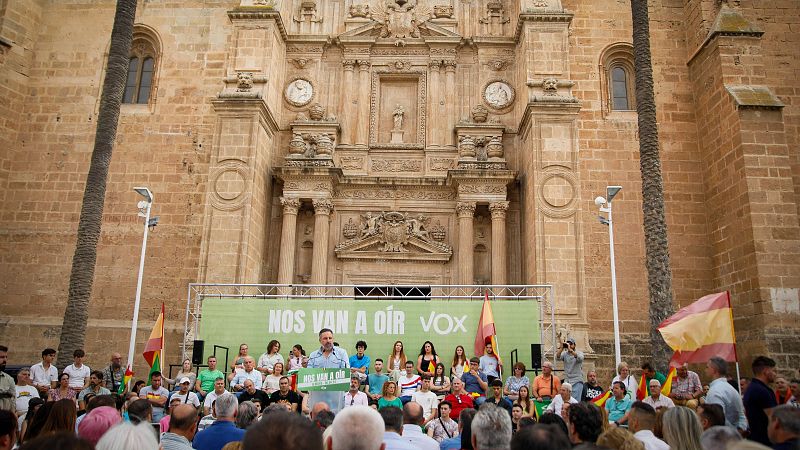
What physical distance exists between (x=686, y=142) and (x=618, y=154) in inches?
90.5

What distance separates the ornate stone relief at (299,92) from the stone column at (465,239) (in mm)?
6289

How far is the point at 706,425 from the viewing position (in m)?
5.89

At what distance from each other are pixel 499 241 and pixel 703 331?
930cm

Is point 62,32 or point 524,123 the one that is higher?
point 62,32

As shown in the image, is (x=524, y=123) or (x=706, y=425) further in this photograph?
(x=524, y=123)

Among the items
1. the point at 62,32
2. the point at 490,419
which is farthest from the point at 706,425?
the point at 62,32

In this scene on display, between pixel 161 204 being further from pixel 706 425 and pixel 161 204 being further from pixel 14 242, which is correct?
pixel 706 425

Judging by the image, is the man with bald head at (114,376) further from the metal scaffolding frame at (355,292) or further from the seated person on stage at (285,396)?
the seated person on stage at (285,396)

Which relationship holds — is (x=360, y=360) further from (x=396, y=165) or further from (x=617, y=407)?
(x=396, y=165)

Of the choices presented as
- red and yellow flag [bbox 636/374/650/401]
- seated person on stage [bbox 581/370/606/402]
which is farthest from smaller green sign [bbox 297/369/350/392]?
red and yellow flag [bbox 636/374/650/401]

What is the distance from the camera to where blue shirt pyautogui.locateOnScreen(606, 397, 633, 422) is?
967 cm

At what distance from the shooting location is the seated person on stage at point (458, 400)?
9641 millimetres

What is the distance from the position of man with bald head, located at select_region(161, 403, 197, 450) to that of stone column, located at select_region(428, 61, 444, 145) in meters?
15.8

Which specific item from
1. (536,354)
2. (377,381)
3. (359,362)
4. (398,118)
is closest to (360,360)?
(359,362)
